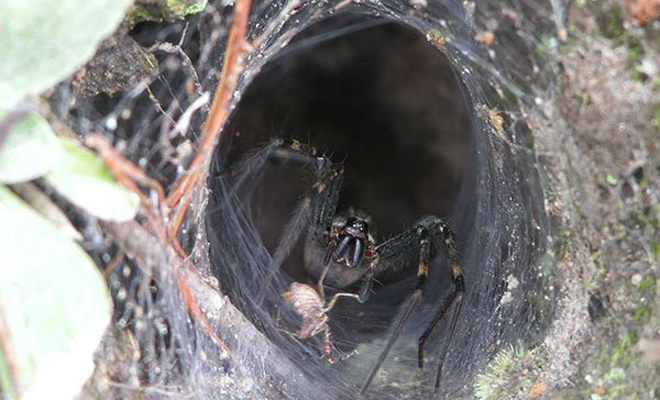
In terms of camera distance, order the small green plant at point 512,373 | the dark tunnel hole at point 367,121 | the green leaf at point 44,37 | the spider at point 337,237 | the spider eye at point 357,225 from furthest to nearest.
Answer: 1. the dark tunnel hole at point 367,121
2. the spider eye at point 357,225
3. the spider at point 337,237
4. the small green plant at point 512,373
5. the green leaf at point 44,37

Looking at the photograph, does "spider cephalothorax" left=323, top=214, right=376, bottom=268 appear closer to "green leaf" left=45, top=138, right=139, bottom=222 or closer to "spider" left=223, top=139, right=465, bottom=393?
"spider" left=223, top=139, right=465, bottom=393

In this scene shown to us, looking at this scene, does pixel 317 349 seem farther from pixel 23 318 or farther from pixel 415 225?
pixel 23 318

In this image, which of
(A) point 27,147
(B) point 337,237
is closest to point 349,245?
(B) point 337,237

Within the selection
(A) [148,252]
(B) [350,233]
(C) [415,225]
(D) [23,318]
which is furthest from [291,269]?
(D) [23,318]

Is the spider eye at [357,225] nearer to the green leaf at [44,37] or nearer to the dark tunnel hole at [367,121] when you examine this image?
the dark tunnel hole at [367,121]

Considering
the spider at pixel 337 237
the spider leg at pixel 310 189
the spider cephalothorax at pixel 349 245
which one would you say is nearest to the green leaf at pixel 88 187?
the spider at pixel 337 237

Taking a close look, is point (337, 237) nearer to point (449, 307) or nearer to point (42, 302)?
point (449, 307)
